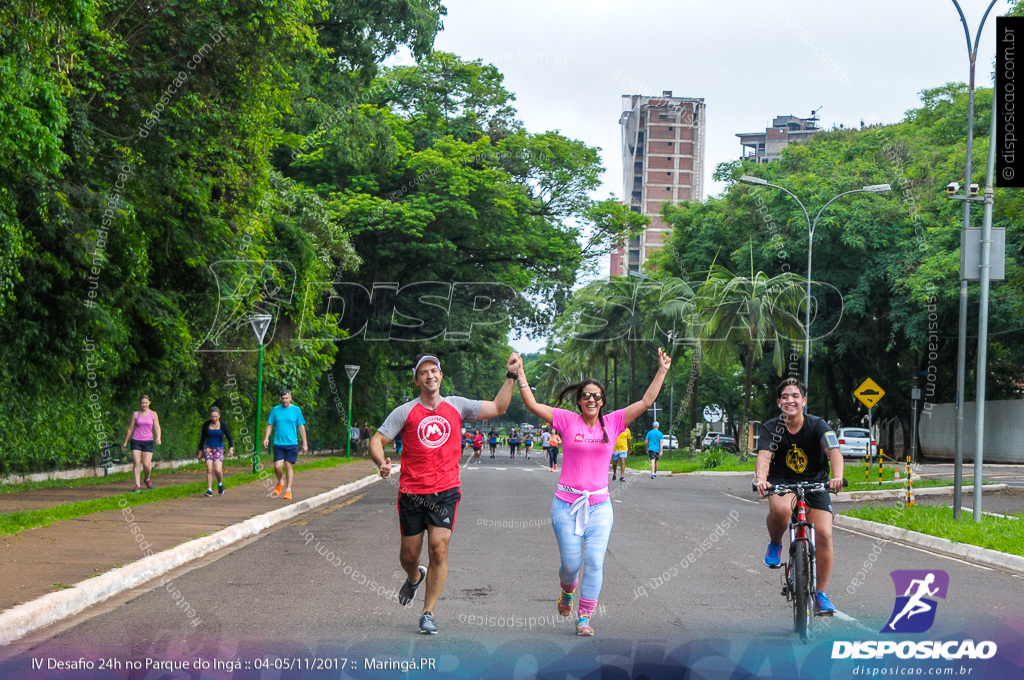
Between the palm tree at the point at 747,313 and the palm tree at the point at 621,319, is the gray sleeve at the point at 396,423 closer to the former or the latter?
the palm tree at the point at 747,313

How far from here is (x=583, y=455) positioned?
7.11 m

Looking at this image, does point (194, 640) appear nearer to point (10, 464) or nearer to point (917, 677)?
point (917, 677)

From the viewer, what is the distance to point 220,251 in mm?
21422

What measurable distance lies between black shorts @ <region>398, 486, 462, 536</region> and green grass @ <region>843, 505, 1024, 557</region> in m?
8.03

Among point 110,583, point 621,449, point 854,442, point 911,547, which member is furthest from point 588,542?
point 854,442

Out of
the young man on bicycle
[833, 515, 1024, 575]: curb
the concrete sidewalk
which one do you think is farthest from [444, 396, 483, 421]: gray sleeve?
[833, 515, 1024, 575]: curb

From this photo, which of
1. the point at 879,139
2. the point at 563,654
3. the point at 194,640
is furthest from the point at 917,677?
the point at 879,139

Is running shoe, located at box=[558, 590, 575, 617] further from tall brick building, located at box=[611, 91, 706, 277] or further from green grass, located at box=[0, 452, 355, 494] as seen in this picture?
tall brick building, located at box=[611, 91, 706, 277]

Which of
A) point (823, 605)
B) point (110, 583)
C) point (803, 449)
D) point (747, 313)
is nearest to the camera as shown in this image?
point (823, 605)

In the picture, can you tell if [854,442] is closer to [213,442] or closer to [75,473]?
[75,473]

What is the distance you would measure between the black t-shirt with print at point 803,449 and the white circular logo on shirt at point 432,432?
7.90ft

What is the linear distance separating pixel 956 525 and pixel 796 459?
843cm

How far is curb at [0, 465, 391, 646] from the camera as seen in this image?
22.5 feet

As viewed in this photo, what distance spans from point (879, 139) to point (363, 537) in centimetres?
4350
